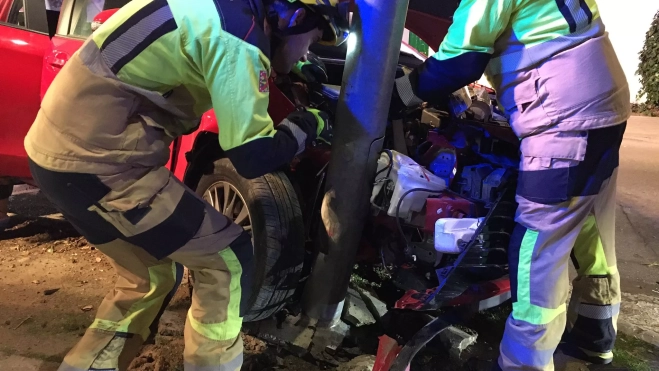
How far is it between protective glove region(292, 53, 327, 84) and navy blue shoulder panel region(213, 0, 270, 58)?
83 centimetres

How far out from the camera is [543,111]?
178 centimetres

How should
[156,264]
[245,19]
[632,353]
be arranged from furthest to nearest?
[632,353], [156,264], [245,19]

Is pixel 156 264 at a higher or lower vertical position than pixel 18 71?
lower

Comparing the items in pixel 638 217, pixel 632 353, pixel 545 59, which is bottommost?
pixel 638 217

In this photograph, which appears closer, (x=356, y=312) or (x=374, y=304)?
(x=356, y=312)

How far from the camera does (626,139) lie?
8609mm

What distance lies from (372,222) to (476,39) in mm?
957

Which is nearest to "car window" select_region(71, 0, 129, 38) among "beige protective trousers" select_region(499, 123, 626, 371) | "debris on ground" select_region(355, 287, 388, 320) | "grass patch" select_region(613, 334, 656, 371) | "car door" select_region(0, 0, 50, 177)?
"car door" select_region(0, 0, 50, 177)

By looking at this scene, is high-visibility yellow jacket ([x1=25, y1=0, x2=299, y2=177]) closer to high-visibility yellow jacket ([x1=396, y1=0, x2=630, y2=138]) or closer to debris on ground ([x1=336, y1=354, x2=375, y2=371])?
high-visibility yellow jacket ([x1=396, y1=0, x2=630, y2=138])

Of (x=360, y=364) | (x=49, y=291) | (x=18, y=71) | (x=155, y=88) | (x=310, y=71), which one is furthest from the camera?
(x=18, y=71)

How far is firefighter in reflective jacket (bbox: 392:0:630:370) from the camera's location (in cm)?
176

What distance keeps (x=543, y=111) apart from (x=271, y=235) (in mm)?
1208

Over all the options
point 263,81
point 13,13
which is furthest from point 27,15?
point 263,81

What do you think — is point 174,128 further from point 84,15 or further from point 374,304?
point 84,15
